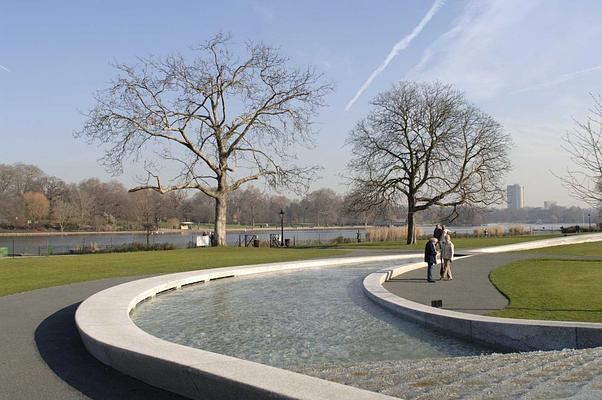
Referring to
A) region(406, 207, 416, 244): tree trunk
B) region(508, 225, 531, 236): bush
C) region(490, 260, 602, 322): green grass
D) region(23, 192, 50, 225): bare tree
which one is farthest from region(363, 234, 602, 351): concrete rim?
region(23, 192, 50, 225): bare tree

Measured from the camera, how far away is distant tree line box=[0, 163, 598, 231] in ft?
297

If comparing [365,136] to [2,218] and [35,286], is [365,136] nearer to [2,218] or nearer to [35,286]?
[35,286]

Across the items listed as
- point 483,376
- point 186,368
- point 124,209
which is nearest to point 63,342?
point 186,368

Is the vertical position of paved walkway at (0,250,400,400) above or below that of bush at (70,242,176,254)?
below

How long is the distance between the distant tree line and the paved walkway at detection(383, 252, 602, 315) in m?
30.8

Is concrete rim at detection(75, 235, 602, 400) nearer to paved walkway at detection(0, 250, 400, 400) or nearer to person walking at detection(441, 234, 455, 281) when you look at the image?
paved walkway at detection(0, 250, 400, 400)

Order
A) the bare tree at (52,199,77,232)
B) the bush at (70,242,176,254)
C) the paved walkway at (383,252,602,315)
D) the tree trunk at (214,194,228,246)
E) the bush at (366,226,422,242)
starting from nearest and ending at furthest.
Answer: the paved walkway at (383,252,602,315)
the bush at (70,242,176,254)
the tree trunk at (214,194,228,246)
the bush at (366,226,422,242)
the bare tree at (52,199,77,232)

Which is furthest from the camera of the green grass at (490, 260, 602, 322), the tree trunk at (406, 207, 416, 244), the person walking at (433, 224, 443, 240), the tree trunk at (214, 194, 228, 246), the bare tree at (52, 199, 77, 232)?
the bare tree at (52, 199, 77, 232)

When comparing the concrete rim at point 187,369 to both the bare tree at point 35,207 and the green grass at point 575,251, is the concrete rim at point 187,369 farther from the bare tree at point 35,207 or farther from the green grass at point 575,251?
the bare tree at point 35,207

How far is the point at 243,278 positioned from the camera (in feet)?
56.1

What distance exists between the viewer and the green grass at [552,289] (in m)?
9.40

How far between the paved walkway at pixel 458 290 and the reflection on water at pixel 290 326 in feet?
4.23

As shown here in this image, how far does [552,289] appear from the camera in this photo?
12.4 meters

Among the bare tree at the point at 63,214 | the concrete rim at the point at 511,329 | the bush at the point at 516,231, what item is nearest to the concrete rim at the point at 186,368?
the concrete rim at the point at 511,329
